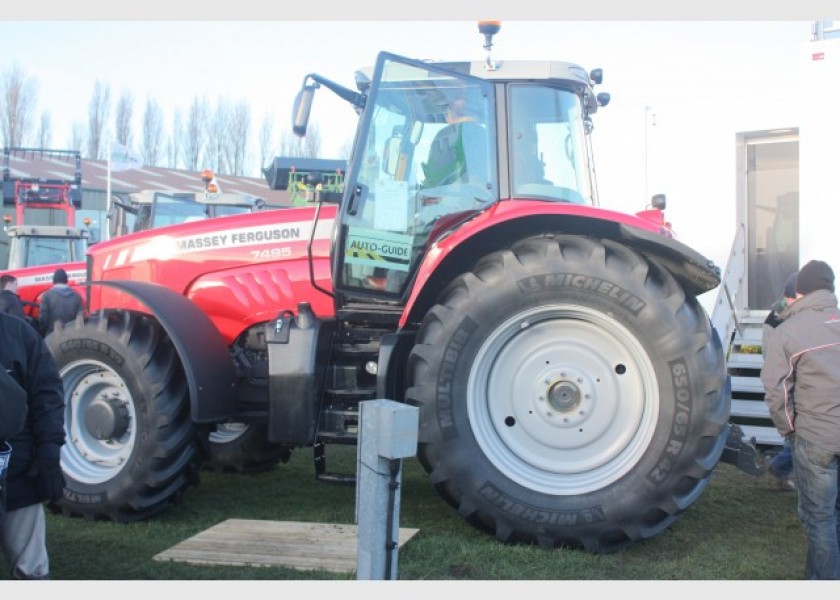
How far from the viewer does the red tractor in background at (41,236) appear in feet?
34.4

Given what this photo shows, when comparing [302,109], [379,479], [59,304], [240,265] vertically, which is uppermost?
[302,109]

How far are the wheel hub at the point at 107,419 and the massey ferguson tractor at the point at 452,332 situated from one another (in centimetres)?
1

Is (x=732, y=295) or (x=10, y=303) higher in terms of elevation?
(x=732, y=295)

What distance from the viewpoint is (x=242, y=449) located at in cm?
630

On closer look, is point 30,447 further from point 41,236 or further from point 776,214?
point 41,236

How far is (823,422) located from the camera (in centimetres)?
407

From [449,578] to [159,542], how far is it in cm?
171

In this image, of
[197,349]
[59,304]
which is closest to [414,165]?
[197,349]

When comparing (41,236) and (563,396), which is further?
(41,236)

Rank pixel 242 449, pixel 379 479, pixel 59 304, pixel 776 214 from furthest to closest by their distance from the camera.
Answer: pixel 59 304 → pixel 776 214 → pixel 242 449 → pixel 379 479

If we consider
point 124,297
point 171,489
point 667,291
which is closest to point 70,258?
point 124,297

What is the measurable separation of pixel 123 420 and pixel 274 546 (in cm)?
127

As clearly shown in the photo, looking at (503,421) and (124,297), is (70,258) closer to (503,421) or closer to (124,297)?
(124,297)

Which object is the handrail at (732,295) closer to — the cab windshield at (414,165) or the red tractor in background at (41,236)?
the cab windshield at (414,165)
